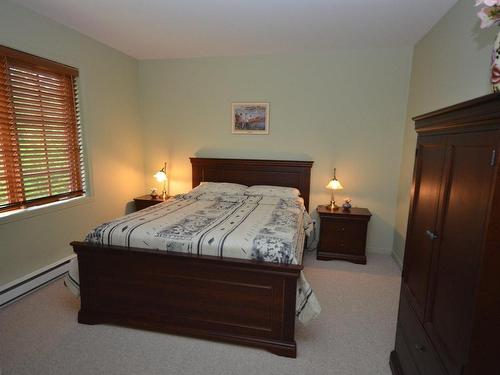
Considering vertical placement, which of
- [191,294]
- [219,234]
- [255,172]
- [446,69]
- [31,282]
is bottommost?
[31,282]

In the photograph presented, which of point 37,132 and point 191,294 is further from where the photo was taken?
point 37,132

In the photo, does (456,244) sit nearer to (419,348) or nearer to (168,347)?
(419,348)

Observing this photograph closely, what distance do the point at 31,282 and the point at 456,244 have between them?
3276 millimetres

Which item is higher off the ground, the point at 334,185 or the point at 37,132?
the point at 37,132

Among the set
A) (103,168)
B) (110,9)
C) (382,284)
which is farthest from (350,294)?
(110,9)

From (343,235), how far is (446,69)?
1950mm

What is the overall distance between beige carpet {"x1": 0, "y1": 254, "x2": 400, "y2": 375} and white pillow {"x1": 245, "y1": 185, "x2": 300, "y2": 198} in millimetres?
1326

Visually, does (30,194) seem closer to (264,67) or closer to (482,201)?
(264,67)

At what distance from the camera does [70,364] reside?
5.96 feet

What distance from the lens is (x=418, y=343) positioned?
1436 millimetres

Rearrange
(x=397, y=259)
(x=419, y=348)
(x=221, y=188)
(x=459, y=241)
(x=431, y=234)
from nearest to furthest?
(x=459, y=241), (x=431, y=234), (x=419, y=348), (x=397, y=259), (x=221, y=188)

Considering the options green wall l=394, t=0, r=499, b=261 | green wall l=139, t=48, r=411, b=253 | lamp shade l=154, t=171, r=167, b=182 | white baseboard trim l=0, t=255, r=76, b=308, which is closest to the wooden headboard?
green wall l=139, t=48, r=411, b=253

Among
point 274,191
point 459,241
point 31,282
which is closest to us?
point 459,241

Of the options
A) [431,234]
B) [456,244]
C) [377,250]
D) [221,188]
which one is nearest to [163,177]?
[221,188]
